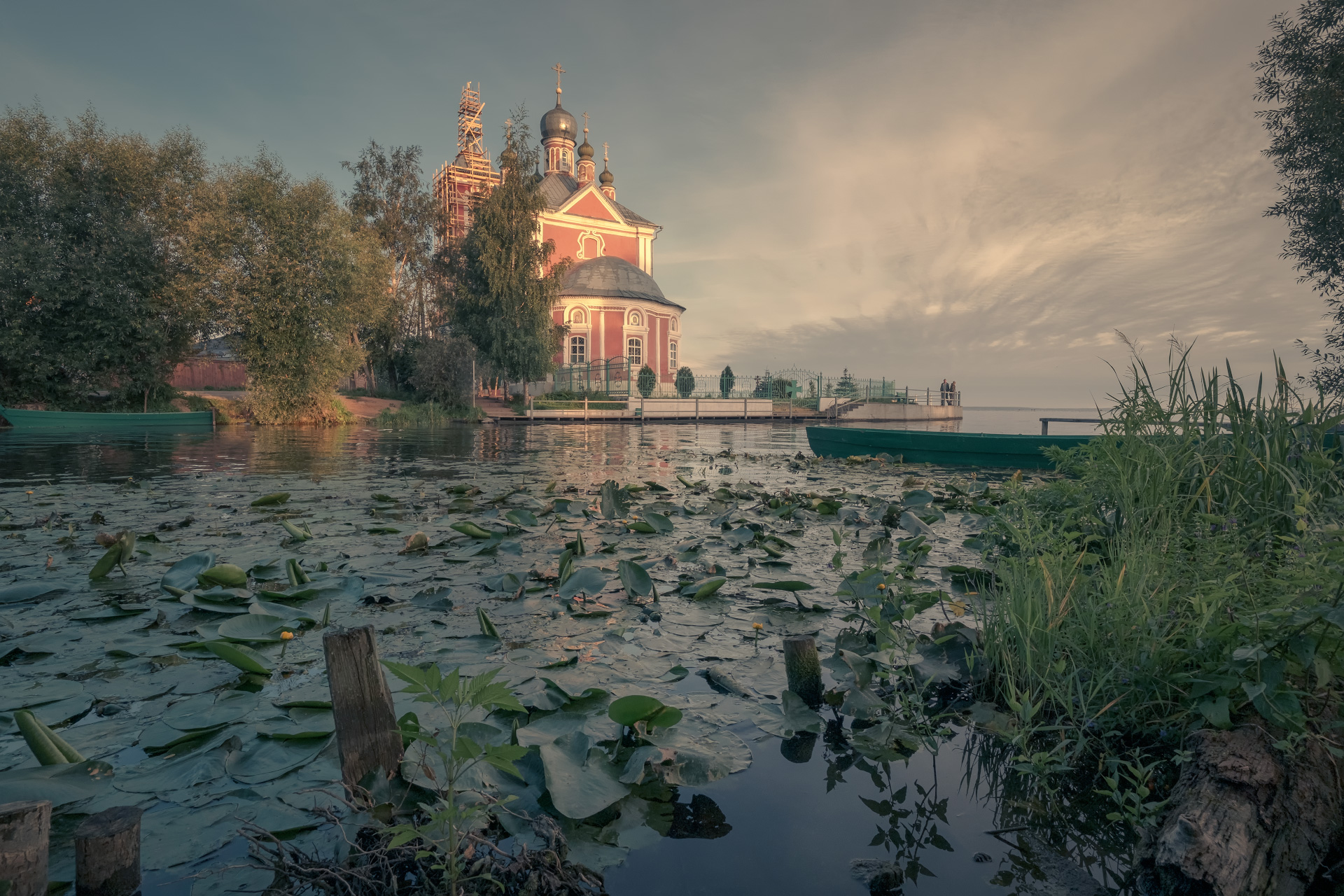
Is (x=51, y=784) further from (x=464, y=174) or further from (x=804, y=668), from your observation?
(x=464, y=174)

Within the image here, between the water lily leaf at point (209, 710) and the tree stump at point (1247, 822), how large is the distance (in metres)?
2.62

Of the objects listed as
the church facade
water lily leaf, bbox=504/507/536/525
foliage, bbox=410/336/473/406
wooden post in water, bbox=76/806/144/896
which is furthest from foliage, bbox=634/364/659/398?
wooden post in water, bbox=76/806/144/896

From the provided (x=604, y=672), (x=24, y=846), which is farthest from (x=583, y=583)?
(x=24, y=846)

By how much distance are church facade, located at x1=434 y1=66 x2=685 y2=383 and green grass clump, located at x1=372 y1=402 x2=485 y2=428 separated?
892cm

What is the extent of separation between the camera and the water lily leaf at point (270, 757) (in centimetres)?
184

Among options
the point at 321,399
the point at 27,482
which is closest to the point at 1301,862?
the point at 27,482

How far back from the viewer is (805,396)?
36.6 m

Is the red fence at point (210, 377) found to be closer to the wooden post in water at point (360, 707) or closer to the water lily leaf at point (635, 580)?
the water lily leaf at point (635, 580)

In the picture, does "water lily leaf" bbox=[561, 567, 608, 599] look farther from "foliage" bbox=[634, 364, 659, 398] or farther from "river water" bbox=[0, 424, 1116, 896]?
"foliage" bbox=[634, 364, 659, 398]

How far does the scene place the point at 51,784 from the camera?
5.30 ft

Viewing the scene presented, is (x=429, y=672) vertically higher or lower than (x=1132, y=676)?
higher

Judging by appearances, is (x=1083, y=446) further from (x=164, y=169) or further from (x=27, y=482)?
(x=164, y=169)

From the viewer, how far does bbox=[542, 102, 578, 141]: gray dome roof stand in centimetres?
4553

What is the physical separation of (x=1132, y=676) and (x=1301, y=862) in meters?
0.62
